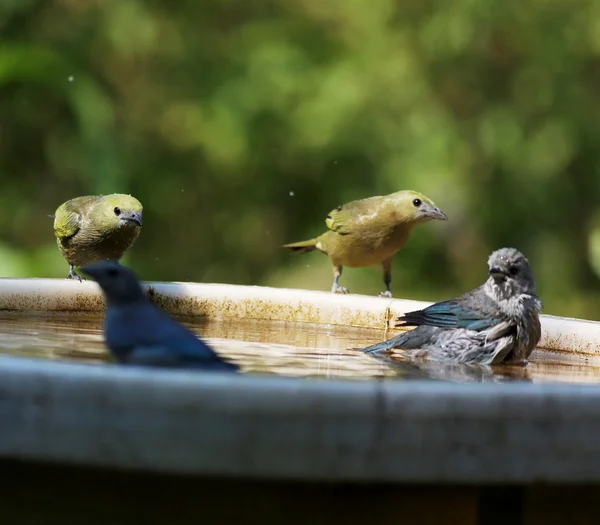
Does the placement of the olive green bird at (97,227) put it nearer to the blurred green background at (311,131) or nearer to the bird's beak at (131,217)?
the bird's beak at (131,217)

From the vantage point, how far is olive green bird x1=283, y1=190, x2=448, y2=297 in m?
6.41

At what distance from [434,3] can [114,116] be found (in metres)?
3.65

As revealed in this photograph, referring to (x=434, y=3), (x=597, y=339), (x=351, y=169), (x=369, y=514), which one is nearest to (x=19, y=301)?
(x=597, y=339)

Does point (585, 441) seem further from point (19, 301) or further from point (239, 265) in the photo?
point (239, 265)

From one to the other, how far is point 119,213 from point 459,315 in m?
2.62

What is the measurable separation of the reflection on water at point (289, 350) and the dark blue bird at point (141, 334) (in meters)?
0.40

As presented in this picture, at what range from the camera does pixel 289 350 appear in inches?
141

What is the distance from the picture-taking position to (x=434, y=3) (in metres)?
11.1

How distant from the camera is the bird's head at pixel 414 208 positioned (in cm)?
643

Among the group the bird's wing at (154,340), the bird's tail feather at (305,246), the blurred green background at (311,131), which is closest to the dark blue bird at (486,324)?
the bird's wing at (154,340)

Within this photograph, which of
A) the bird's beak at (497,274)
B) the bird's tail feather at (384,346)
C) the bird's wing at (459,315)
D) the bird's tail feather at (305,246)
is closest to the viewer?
the bird's tail feather at (384,346)

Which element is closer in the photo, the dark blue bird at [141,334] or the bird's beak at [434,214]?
the dark blue bird at [141,334]

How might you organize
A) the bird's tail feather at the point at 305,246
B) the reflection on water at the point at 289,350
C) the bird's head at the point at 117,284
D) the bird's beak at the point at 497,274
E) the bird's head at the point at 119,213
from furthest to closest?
the bird's tail feather at the point at 305,246 < the bird's head at the point at 119,213 < the bird's beak at the point at 497,274 < the reflection on water at the point at 289,350 < the bird's head at the point at 117,284

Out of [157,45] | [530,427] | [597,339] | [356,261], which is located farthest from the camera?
[157,45]
